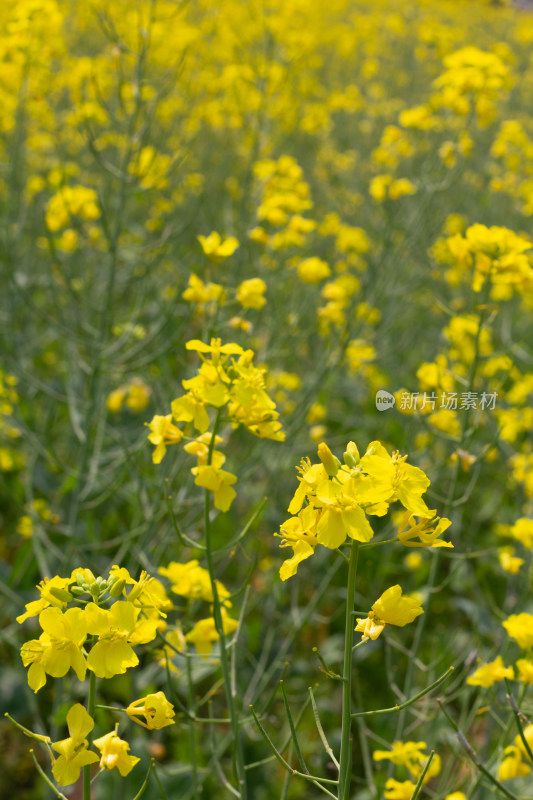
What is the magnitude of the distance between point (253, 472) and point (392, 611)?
1581 millimetres

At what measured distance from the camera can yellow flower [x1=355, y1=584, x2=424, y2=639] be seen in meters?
1.03

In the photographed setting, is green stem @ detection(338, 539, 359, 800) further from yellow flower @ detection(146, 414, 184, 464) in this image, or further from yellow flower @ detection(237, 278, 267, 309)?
yellow flower @ detection(237, 278, 267, 309)

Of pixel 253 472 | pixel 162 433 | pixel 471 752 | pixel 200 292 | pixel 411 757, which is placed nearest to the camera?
pixel 471 752

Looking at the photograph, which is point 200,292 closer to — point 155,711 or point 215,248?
point 215,248

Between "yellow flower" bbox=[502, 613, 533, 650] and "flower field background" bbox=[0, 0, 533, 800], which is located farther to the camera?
"yellow flower" bbox=[502, 613, 533, 650]

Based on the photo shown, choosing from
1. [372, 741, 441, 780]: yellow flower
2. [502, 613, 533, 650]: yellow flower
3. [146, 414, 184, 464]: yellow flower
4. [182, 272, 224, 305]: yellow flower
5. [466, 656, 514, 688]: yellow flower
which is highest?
[182, 272, 224, 305]: yellow flower

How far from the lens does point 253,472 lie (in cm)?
260

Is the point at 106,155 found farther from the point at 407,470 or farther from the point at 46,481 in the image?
the point at 407,470

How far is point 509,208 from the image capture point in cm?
622

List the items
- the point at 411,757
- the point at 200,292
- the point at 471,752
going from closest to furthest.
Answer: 1. the point at 471,752
2. the point at 411,757
3. the point at 200,292

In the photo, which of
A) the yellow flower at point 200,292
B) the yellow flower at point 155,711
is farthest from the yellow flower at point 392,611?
the yellow flower at point 200,292

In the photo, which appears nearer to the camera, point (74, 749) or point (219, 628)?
point (74, 749)

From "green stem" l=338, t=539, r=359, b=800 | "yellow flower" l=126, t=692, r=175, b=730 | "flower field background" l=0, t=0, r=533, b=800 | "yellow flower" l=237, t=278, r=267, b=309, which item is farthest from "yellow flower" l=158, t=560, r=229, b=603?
"yellow flower" l=237, t=278, r=267, b=309

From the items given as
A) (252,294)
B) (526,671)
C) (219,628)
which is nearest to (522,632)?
(526,671)
